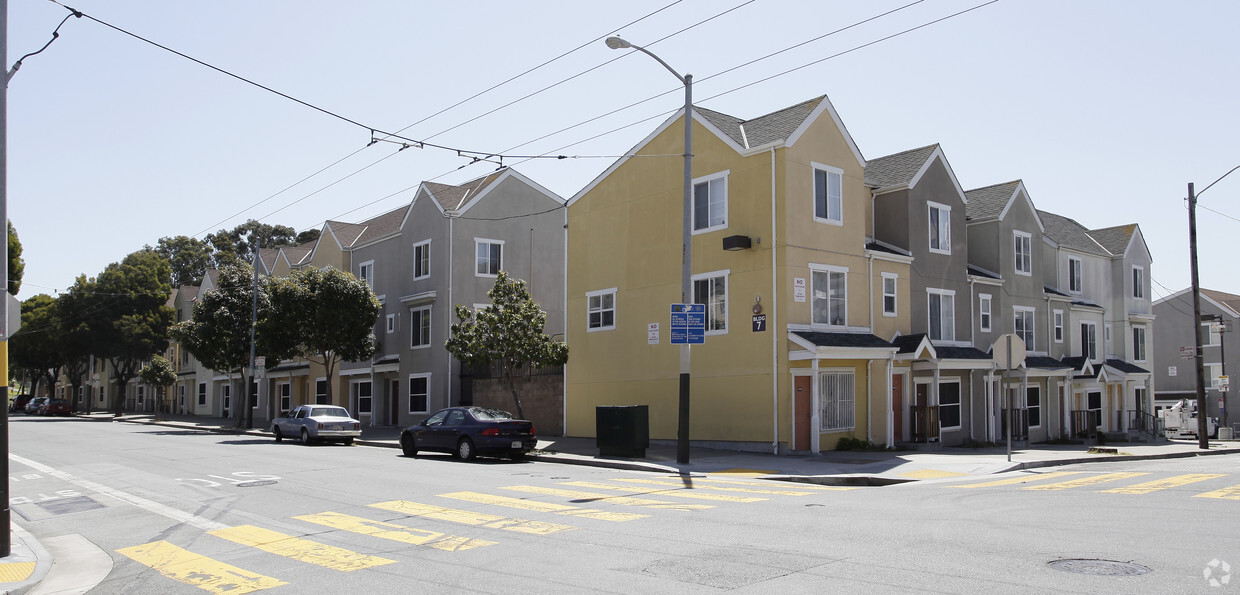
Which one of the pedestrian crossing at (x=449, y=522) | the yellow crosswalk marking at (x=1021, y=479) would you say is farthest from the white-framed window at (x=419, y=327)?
the yellow crosswalk marking at (x=1021, y=479)

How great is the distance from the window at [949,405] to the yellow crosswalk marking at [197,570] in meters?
23.6

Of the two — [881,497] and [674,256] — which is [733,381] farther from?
[881,497]

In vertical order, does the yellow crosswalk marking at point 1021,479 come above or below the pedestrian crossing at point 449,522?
below

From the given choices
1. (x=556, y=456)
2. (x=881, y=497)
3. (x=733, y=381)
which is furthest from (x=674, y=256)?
(x=881, y=497)

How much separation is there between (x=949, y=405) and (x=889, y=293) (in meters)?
5.07

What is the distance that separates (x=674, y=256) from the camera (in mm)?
26422

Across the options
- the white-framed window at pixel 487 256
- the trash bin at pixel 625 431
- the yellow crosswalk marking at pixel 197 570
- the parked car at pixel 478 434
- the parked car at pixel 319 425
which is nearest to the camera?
the yellow crosswalk marking at pixel 197 570

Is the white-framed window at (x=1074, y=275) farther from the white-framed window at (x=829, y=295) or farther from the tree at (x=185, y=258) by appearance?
the tree at (x=185, y=258)

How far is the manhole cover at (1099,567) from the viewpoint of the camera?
7781mm

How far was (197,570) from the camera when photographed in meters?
9.28

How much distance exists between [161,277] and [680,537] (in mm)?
67277

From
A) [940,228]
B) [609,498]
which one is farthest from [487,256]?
[609,498]

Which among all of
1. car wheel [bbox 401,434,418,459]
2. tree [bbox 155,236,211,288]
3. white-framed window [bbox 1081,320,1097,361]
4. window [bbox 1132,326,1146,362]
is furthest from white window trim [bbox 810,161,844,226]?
tree [bbox 155,236,211,288]

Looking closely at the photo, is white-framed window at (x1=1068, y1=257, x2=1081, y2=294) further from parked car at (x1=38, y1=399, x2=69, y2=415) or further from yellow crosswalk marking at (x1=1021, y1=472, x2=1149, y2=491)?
parked car at (x1=38, y1=399, x2=69, y2=415)
